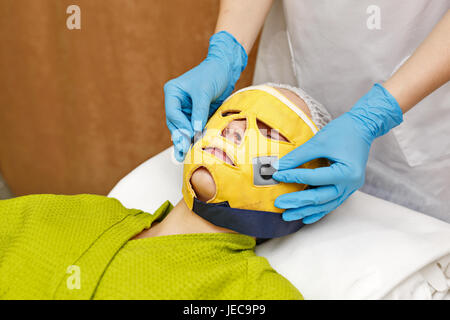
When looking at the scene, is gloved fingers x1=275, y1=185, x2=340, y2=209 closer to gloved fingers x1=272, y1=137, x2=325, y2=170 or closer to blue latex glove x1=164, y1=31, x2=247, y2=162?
gloved fingers x1=272, y1=137, x2=325, y2=170

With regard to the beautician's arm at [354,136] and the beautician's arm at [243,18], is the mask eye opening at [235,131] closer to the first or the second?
the beautician's arm at [354,136]

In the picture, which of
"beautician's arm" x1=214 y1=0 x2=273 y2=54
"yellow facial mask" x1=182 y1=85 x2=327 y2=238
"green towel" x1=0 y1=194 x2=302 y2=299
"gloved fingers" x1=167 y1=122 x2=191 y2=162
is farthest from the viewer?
"beautician's arm" x1=214 y1=0 x2=273 y2=54

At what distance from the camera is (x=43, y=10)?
6.38 feet

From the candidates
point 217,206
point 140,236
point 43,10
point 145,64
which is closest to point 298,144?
point 217,206

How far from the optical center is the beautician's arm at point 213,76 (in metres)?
1.14

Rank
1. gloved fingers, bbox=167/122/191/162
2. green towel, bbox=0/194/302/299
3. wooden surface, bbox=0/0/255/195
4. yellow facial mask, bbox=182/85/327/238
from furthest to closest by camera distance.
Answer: wooden surface, bbox=0/0/255/195 < gloved fingers, bbox=167/122/191/162 < yellow facial mask, bbox=182/85/327/238 < green towel, bbox=0/194/302/299

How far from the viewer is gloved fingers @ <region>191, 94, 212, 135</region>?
1.12 meters

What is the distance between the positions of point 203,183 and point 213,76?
1.25 feet

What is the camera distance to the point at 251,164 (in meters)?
1.02

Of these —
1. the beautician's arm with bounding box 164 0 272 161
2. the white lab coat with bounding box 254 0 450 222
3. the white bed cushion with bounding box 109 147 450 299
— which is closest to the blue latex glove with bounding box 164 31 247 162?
the beautician's arm with bounding box 164 0 272 161

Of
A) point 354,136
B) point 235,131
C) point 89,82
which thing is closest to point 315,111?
point 354,136

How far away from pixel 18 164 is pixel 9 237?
1.52 meters

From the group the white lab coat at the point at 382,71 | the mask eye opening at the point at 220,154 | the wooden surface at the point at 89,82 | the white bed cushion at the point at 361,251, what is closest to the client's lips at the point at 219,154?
the mask eye opening at the point at 220,154

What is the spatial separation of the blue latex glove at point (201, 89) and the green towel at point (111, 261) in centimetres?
27
